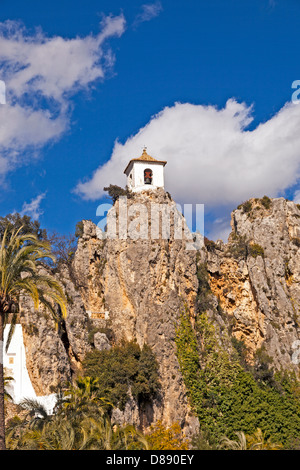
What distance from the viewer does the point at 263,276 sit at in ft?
147

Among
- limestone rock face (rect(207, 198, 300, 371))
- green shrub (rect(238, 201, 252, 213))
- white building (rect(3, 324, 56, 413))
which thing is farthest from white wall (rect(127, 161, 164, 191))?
white building (rect(3, 324, 56, 413))

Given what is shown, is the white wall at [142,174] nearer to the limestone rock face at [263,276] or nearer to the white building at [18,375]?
the limestone rock face at [263,276]

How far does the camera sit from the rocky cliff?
3519 centimetres

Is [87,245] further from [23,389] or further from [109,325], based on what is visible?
[23,389]

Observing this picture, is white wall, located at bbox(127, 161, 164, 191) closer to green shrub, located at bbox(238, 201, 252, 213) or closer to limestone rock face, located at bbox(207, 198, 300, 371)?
limestone rock face, located at bbox(207, 198, 300, 371)

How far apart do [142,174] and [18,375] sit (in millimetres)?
21404

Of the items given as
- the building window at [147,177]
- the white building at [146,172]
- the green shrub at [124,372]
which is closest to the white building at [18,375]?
the green shrub at [124,372]

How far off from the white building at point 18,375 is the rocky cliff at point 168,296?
48 cm

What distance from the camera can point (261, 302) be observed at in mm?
43875

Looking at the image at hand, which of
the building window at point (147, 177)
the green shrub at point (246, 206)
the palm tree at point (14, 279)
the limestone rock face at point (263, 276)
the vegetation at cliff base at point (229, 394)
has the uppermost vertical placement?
the building window at point (147, 177)

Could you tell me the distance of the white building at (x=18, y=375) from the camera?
105 feet

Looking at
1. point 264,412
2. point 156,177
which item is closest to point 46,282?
point 264,412
